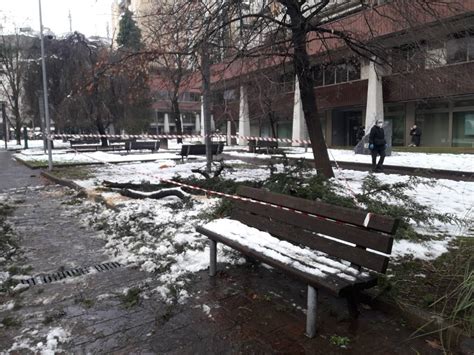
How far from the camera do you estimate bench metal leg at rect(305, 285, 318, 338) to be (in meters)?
3.19

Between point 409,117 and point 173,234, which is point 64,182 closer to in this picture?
point 173,234

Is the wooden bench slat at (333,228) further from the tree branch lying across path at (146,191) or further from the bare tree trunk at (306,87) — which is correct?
the bare tree trunk at (306,87)

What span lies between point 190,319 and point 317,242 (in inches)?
50.3

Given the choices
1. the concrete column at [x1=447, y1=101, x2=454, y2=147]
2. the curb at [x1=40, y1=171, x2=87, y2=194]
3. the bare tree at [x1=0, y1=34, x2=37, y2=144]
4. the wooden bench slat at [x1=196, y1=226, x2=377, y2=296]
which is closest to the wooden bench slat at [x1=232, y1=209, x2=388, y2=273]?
the wooden bench slat at [x1=196, y1=226, x2=377, y2=296]

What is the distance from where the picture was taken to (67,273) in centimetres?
483

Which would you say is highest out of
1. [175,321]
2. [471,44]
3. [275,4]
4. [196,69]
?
[471,44]

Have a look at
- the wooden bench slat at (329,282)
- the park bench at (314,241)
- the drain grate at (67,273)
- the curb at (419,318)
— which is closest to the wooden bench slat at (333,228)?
the park bench at (314,241)

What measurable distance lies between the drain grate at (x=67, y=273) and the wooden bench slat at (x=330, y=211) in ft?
6.05

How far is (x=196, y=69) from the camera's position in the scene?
30.1 ft

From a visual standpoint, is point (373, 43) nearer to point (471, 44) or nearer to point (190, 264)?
point (190, 264)

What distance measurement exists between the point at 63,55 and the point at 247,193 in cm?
3006

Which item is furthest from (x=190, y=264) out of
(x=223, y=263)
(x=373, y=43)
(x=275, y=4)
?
(x=373, y=43)

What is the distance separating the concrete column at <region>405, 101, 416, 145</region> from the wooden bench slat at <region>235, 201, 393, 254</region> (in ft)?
86.6

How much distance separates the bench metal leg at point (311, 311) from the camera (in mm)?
3188
